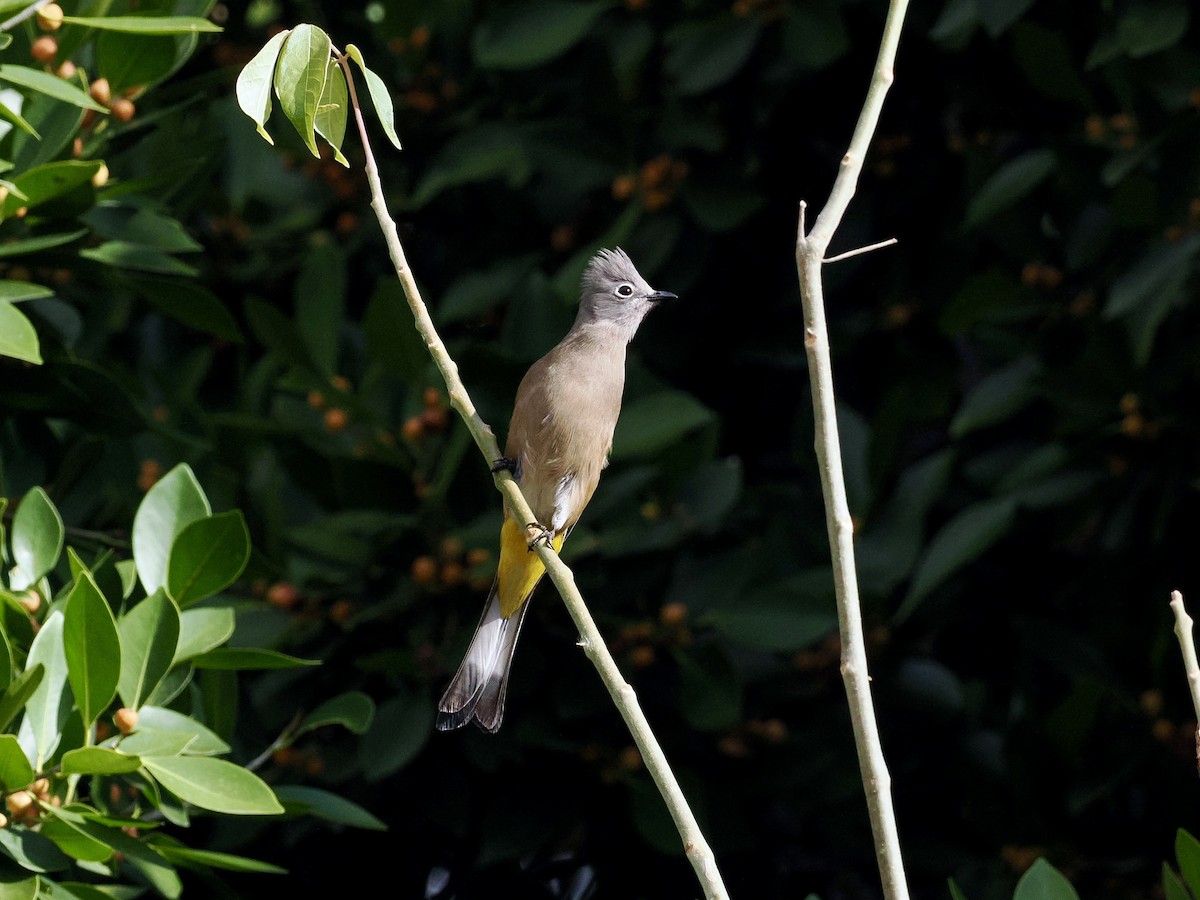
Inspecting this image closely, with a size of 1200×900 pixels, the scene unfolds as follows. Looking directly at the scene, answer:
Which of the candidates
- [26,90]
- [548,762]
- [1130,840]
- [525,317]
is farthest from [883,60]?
[1130,840]

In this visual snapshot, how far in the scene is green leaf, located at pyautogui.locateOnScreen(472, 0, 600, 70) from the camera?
396cm

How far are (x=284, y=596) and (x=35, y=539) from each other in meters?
1.02

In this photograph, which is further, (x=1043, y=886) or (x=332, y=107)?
(x=1043, y=886)

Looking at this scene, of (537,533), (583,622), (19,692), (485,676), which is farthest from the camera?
(485,676)

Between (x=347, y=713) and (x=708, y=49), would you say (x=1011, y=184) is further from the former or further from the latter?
(x=347, y=713)

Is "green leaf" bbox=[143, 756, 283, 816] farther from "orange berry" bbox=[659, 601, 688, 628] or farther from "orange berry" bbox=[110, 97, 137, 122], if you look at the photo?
"orange berry" bbox=[659, 601, 688, 628]

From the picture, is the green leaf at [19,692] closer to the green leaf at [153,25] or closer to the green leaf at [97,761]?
the green leaf at [97,761]

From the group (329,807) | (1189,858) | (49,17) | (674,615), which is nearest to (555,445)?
(674,615)

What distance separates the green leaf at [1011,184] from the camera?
374 centimetres

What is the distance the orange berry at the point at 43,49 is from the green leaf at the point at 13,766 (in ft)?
4.00

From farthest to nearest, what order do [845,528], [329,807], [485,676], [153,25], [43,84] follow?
[485,676] < [329,807] < [153,25] < [43,84] < [845,528]

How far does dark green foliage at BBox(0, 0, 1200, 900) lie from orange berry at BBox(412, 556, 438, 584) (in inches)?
0.4

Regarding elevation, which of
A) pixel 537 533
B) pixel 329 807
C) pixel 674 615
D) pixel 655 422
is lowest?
pixel 674 615

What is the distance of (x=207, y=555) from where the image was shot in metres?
2.51
